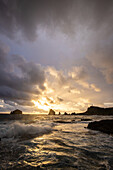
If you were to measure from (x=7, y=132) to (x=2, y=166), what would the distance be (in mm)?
6617

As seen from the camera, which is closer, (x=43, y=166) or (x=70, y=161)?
(x=43, y=166)

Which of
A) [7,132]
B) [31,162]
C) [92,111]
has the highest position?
[31,162]

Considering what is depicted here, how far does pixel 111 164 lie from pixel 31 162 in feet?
9.56

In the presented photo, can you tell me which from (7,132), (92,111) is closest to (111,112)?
(92,111)

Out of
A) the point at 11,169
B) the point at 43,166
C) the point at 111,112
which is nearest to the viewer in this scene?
the point at 11,169

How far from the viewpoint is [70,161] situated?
10.7 feet

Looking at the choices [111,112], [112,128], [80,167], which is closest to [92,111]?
[111,112]

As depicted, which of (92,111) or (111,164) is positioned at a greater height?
(111,164)

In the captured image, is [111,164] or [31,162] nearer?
[111,164]

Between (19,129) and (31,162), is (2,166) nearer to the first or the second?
(31,162)

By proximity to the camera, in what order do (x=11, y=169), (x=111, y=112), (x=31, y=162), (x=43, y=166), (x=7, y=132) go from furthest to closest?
(x=111, y=112), (x=7, y=132), (x=31, y=162), (x=43, y=166), (x=11, y=169)

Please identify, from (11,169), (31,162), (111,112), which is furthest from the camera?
(111,112)

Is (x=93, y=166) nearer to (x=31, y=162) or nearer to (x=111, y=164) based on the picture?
(x=111, y=164)

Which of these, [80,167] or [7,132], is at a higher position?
[80,167]
